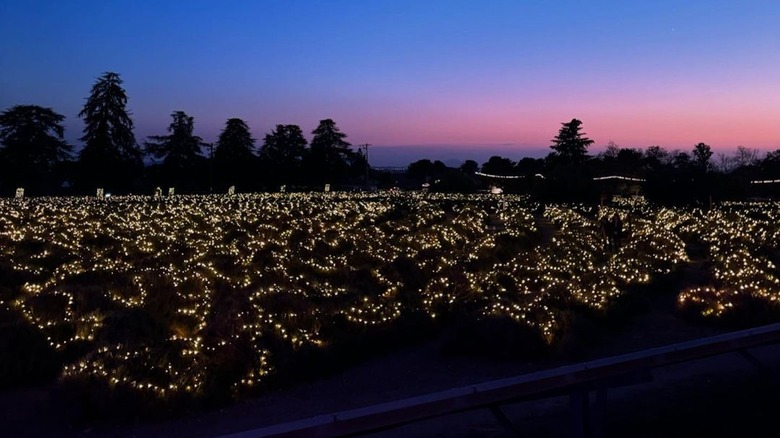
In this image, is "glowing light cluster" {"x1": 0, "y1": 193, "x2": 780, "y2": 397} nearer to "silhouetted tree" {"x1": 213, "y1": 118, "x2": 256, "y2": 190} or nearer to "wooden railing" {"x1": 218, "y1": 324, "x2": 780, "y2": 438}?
"wooden railing" {"x1": 218, "y1": 324, "x2": 780, "y2": 438}

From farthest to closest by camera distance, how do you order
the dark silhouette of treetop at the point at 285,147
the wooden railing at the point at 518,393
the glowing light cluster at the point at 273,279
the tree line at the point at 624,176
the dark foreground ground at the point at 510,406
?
the dark silhouette of treetop at the point at 285,147 < the tree line at the point at 624,176 < the glowing light cluster at the point at 273,279 < the dark foreground ground at the point at 510,406 < the wooden railing at the point at 518,393

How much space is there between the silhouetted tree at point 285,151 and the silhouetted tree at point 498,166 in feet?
87.0

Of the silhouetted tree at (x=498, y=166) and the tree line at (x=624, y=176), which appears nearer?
the tree line at (x=624, y=176)

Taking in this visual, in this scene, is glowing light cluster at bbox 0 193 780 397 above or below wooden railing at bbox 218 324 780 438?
below

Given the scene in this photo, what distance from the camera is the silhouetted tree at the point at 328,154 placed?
83.2 m

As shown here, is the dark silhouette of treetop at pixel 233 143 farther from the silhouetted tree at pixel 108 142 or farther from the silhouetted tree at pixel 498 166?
the silhouetted tree at pixel 498 166

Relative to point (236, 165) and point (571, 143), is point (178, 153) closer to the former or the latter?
point (236, 165)

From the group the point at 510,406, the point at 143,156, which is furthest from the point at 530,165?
the point at 510,406

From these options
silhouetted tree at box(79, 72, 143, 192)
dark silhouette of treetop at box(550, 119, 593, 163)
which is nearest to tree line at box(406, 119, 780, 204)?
dark silhouette of treetop at box(550, 119, 593, 163)

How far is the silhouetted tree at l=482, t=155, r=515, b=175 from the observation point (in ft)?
336

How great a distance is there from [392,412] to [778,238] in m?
27.7

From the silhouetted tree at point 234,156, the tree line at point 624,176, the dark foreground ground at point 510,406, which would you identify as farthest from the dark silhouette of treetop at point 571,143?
the dark foreground ground at point 510,406

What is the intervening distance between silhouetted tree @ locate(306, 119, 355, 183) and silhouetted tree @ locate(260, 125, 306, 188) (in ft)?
4.22

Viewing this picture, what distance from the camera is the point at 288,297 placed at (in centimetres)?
1332
